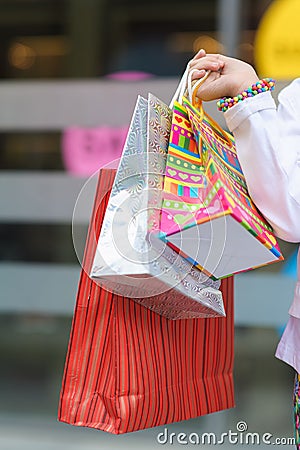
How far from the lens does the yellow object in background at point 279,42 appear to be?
11.5ft

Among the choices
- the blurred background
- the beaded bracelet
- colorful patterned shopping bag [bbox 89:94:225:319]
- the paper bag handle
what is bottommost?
the blurred background

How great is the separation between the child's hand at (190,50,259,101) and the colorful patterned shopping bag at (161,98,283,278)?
8cm

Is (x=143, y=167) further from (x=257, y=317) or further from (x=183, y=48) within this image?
(x=183, y=48)

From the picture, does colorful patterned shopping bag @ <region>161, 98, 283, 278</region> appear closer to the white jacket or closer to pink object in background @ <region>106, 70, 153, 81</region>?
the white jacket

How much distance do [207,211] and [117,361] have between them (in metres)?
0.35

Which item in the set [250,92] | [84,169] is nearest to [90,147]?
[84,169]

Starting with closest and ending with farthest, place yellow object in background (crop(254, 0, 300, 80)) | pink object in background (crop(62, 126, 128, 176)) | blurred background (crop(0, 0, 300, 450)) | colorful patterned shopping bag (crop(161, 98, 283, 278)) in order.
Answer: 1. colorful patterned shopping bag (crop(161, 98, 283, 278))
2. yellow object in background (crop(254, 0, 300, 80))
3. blurred background (crop(0, 0, 300, 450))
4. pink object in background (crop(62, 126, 128, 176))

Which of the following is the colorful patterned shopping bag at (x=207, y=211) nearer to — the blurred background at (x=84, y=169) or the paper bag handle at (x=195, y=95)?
the paper bag handle at (x=195, y=95)

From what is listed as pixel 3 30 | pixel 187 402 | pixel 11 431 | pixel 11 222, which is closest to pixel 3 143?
pixel 11 222

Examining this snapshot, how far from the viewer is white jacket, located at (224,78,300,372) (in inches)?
55.6

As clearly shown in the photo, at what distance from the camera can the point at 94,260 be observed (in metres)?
1.40

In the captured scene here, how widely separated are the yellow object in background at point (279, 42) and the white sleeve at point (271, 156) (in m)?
2.08

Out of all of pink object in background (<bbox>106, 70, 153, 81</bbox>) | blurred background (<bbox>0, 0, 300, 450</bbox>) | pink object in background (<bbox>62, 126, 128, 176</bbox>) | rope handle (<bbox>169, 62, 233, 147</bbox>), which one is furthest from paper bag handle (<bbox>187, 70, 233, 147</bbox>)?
pink object in background (<bbox>106, 70, 153, 81</bbox>)

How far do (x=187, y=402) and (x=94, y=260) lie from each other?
17.1 inches
